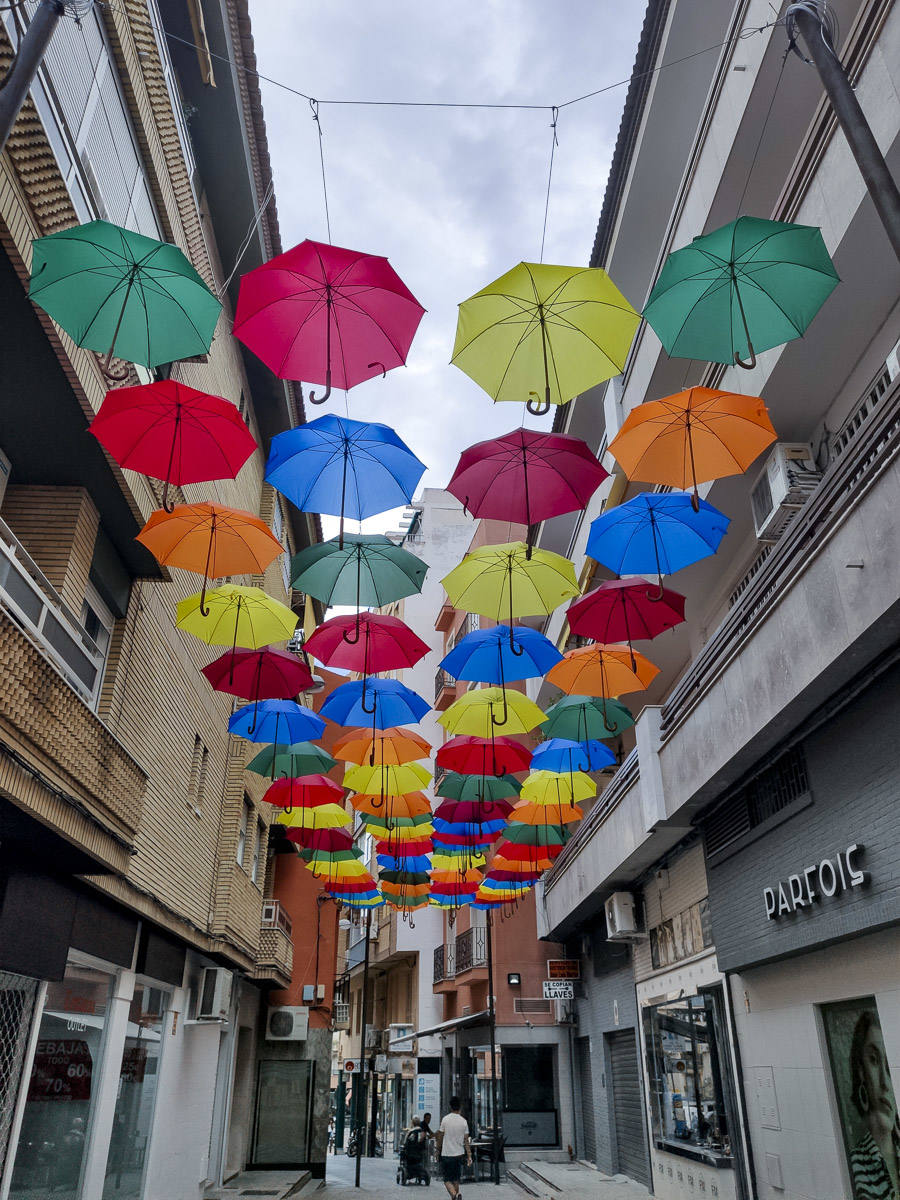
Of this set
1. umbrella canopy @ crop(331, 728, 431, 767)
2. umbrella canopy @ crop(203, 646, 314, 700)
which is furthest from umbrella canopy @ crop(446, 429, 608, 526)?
umbrella canopy @ crop(331, 728, 431, 767)

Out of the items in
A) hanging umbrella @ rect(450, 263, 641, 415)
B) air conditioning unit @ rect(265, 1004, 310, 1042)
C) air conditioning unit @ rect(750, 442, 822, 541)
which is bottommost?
air conditioning unit @ rect(265, 1004, 310, 1042)

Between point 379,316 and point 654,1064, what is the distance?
1471 centimetres

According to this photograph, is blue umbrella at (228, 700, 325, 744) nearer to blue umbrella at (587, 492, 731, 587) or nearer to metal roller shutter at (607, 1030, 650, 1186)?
blue umbrella at (587, 492, 731, 587)

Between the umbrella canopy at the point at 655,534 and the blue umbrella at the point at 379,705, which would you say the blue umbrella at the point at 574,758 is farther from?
the umbrella canopy at the point at 655,534

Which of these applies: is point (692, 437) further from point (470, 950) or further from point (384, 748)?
point (470, 950)

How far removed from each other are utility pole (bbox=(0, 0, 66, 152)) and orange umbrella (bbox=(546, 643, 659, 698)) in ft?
26.7

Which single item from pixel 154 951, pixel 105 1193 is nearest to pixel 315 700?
pixel 154 951

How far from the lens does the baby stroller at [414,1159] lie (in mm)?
21938

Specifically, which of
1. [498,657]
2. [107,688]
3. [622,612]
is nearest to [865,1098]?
[622,612]

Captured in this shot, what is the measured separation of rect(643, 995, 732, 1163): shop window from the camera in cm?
A: 1241

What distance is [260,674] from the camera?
1106 cm

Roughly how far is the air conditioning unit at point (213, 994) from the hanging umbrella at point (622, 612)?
10.7 m

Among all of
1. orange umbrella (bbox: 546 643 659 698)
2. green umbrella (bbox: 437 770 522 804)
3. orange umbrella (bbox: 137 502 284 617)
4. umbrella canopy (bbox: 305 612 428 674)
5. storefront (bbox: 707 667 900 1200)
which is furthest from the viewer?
green umbrella (bbox: 437 770 522 804)

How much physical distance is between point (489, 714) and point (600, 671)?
2.66m
